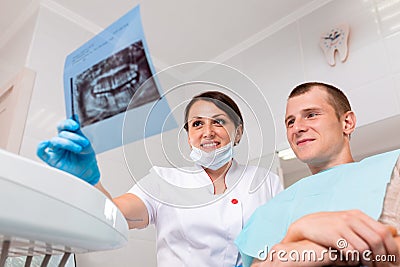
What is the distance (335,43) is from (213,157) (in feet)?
3.11

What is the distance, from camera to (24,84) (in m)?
1.25

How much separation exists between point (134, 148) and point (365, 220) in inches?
16.0

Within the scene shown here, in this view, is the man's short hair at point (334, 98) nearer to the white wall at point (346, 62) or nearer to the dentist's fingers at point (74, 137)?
the white wall at point (346, 62)

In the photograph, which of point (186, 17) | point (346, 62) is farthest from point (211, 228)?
point (186, 17)

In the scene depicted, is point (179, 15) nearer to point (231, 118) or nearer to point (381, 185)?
point (231, 118)

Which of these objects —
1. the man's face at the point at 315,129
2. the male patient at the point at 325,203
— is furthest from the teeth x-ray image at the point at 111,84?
the man's face at the point at 315,129

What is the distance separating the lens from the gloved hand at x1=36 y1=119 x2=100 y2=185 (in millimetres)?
456

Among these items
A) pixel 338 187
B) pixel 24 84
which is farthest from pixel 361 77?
pixel 24 84

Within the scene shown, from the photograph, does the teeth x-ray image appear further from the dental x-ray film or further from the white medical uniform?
the white medical uniform

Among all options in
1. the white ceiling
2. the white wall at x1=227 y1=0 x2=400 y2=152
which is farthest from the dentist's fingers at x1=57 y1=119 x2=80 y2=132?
the white ceiling

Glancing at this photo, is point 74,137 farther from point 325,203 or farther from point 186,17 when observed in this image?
point 186,17

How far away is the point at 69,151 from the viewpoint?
1.64 ft

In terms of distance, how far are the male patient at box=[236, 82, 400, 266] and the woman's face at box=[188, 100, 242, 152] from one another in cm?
18

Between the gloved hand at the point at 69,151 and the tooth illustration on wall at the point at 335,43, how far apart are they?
115 centimetres
